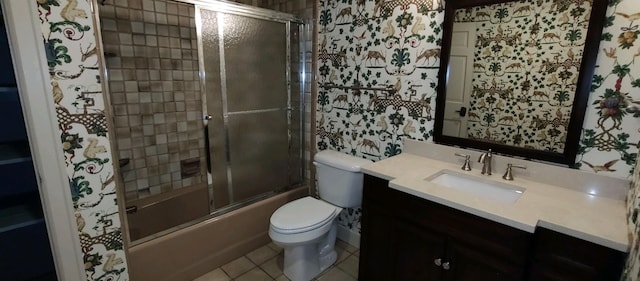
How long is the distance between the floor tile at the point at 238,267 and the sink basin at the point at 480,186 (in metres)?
1.37

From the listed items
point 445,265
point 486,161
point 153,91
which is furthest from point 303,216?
point 153,91

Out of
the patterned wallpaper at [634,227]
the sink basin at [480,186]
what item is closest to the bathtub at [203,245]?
the sink basin at [480,186]

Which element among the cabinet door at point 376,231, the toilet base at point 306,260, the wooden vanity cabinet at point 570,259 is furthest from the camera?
the toilet base at point 306,260

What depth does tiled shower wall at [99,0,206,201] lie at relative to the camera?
6.93 ft

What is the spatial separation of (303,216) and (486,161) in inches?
42.4

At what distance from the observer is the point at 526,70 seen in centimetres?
146

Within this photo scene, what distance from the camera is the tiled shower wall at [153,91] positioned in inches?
83.1

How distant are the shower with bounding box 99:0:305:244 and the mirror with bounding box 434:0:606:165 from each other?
3.87 feet

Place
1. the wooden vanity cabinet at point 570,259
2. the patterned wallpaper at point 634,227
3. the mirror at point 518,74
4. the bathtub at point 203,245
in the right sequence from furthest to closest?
1. the bathtub at point 203,245
2. the mirror at point 518,74
3. the wooden vanity cabinet at point 570,259
4. the patterned wallpaper at point 634,227

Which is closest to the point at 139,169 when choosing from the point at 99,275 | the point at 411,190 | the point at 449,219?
the point at 99,275

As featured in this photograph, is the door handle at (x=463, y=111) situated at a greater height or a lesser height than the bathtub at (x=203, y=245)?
greater

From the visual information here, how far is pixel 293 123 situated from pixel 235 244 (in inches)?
40.7

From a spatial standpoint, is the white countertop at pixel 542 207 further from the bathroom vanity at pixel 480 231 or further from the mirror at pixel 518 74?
the mirror at pixel 518 74

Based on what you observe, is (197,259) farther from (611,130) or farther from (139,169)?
(611,130)
